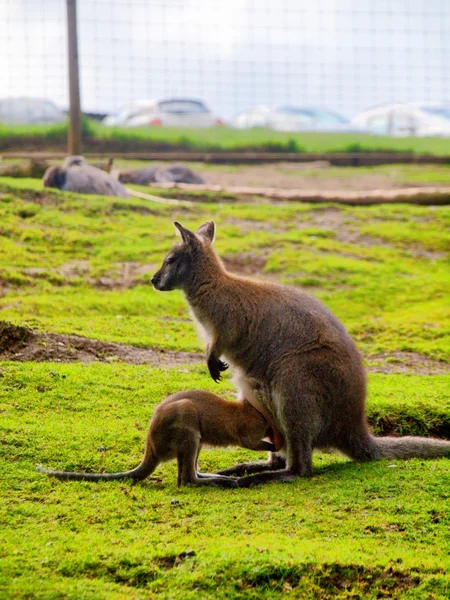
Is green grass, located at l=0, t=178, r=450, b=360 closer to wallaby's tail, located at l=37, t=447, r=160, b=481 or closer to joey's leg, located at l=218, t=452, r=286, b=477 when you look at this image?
joey's leg, located at l=218, t=452, r=286, b=477

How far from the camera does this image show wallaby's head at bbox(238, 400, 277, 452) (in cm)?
561

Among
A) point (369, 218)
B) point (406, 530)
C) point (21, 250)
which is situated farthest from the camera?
point (369, 218)

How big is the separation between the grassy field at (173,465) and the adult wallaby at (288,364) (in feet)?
0.67

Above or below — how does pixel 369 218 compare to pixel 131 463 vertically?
above

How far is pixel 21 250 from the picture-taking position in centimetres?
1122

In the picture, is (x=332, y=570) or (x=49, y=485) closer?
(x=332, y=570)

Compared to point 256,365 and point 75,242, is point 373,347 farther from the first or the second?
point 75,242

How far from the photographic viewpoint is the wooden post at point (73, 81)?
1634 centimetres

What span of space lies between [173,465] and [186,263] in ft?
4.55

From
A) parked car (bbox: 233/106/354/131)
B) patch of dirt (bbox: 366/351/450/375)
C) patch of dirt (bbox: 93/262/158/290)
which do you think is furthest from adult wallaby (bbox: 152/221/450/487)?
parked car (bbox: 233/106/354/131)

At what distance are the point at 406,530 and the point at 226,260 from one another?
7.36 m

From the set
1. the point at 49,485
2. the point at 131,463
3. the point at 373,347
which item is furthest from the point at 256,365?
the point at 373,347

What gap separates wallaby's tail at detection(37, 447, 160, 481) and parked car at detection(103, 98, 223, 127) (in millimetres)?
24698

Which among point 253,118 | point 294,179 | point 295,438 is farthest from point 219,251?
point 253,118
